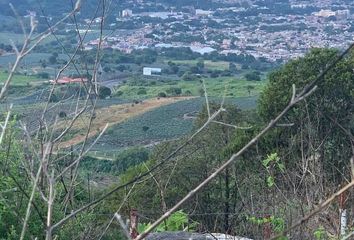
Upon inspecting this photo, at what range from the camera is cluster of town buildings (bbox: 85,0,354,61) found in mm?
28289

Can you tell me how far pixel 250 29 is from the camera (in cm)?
3644

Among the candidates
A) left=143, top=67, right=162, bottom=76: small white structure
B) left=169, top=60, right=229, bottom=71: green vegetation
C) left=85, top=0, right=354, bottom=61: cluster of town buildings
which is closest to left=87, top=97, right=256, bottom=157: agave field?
left=85, top=0, right=354, bottom=61: cluster of town buildings

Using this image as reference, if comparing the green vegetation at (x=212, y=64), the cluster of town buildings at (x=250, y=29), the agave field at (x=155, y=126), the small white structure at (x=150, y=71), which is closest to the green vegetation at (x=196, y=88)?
the small white structure at (x=150, y=71)

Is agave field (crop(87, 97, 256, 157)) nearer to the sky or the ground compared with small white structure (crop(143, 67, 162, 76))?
nearer to the sky

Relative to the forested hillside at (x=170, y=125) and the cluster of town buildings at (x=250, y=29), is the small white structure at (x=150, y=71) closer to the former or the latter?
the forested hillside at (x=170, y=125)

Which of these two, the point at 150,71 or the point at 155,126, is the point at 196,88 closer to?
the point at 150,71

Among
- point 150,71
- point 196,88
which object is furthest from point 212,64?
point 196,88

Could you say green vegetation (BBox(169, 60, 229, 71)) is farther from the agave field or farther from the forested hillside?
the agave field

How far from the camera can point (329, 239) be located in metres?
3.60

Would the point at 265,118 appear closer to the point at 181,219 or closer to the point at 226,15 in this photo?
the point at 181,219

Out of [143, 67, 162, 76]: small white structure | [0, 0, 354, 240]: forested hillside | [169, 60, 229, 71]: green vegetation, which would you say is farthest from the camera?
[169, 60, 229, 71]: green vegetation

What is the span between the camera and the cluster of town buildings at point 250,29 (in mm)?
28289

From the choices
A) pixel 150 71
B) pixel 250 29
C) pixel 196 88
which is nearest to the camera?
pixel 196 88

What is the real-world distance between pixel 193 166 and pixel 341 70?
12.7 feet
